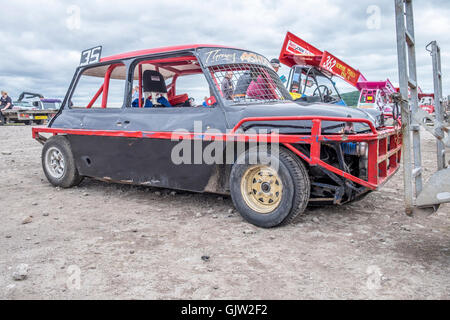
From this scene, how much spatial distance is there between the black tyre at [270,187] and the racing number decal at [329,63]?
5256mm

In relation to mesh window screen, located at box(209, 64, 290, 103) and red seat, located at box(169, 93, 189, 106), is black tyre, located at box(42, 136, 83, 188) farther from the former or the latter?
mesh window screen, located at box(209, 64, 290, 103)

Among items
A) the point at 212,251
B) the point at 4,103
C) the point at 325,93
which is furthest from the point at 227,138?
the point at 4,103

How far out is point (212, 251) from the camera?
323 centimetres

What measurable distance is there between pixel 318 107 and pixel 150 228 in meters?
2.14

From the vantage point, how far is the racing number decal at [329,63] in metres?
8.35

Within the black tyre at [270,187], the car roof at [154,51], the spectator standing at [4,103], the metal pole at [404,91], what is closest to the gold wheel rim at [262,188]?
the black tyre at [270,187]

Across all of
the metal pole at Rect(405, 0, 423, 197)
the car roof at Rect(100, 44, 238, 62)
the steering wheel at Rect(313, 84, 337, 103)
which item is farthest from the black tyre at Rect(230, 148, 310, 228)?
the steering wheel at Rect(313, 84, 337, 103)

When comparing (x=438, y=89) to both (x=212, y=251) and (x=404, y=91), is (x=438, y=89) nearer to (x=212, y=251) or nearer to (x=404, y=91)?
(x=404, y=91)

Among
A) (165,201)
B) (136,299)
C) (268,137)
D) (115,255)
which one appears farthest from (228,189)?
(136,299)

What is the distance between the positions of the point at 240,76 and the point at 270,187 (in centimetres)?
150

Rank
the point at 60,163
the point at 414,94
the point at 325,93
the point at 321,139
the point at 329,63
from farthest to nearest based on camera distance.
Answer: the point at 329,63 < the point at 325,93 < the point at 60,163 < the point at 321,139 < the point at 414,94

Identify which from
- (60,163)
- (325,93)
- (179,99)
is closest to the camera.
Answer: (179,99)

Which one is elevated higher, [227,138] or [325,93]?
[325,93]

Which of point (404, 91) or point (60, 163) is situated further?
point (60, 163)
